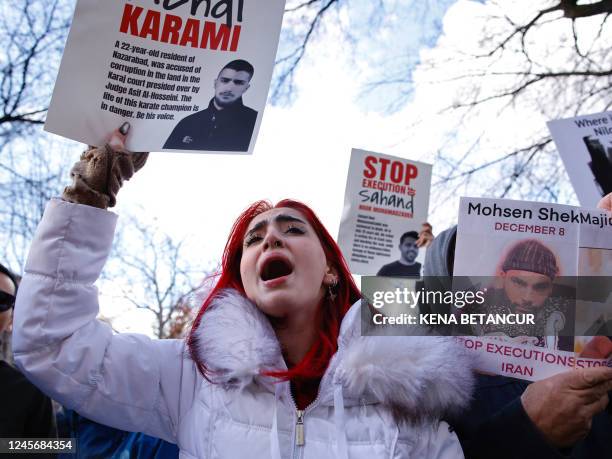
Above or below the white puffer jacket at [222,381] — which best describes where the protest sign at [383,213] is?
above

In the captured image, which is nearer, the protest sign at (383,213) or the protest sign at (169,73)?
the protest sign at (169,73)

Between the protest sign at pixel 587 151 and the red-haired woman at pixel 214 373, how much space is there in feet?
5.40

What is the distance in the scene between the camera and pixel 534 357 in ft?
5.53

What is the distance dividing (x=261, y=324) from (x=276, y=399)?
25 centimetres

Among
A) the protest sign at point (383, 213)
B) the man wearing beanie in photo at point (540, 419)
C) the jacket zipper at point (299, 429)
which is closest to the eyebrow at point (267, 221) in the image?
the man wearing beanie in photo at point (540, 419)

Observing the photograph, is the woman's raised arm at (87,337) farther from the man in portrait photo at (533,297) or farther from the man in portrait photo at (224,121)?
the man in portrait photo at (533,297)

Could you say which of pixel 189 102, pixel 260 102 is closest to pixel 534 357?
pixel 260 102

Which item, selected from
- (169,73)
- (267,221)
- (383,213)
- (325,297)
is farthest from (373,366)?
(383,213)

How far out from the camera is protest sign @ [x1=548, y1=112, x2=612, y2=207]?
3004mm

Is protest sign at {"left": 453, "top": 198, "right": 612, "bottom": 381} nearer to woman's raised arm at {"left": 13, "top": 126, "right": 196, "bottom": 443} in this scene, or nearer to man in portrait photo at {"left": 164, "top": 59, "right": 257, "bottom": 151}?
man in portrait photo at {"left": 164, "top": 59, "right": 257, "bottom": 151}

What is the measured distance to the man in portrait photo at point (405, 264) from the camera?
4.42m

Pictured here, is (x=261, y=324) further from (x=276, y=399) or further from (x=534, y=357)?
(x=534, y=357)

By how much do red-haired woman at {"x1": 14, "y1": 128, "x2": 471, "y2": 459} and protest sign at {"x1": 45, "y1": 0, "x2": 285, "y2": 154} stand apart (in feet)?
0.42

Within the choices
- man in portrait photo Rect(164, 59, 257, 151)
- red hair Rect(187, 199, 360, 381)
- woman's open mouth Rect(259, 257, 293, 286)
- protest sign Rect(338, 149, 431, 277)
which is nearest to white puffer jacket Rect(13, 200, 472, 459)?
red hair Rect(187, 199, 360, 381)
